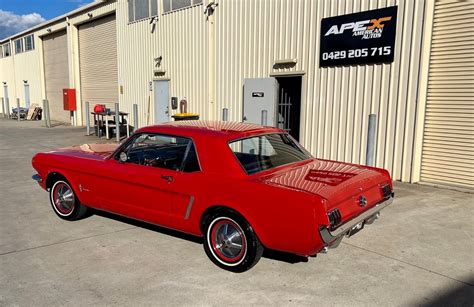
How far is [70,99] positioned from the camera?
19.9m

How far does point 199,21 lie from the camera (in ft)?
38.2

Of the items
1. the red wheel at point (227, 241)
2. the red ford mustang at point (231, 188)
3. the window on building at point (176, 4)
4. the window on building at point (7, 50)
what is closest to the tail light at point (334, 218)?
the red ford mustang at point (231, 188)

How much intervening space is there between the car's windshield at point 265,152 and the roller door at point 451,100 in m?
3.96

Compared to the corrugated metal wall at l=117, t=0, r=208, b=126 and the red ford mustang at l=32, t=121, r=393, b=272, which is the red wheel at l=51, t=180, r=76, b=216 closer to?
the red ford mustang at l=32, t=121, r=393, b=272

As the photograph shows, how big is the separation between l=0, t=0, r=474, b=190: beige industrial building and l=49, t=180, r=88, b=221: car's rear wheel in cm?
550

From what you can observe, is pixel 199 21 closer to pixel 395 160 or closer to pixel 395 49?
pixel 395 49

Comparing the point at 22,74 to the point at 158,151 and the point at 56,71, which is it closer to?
the point at 56,71

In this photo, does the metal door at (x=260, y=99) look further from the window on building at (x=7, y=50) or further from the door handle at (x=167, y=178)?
the window on building at (x=7, y=50)

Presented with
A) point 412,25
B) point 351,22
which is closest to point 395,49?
point 412,25

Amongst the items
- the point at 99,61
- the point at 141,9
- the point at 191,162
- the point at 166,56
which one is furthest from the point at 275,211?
the point at 99,61

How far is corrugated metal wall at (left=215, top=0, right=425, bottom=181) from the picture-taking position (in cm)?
721

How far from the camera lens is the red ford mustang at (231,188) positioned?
3.23m

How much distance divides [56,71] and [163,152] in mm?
21134

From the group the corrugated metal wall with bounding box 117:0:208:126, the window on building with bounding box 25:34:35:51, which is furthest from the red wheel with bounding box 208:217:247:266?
the window on building with bounding box 25:34:35:51
